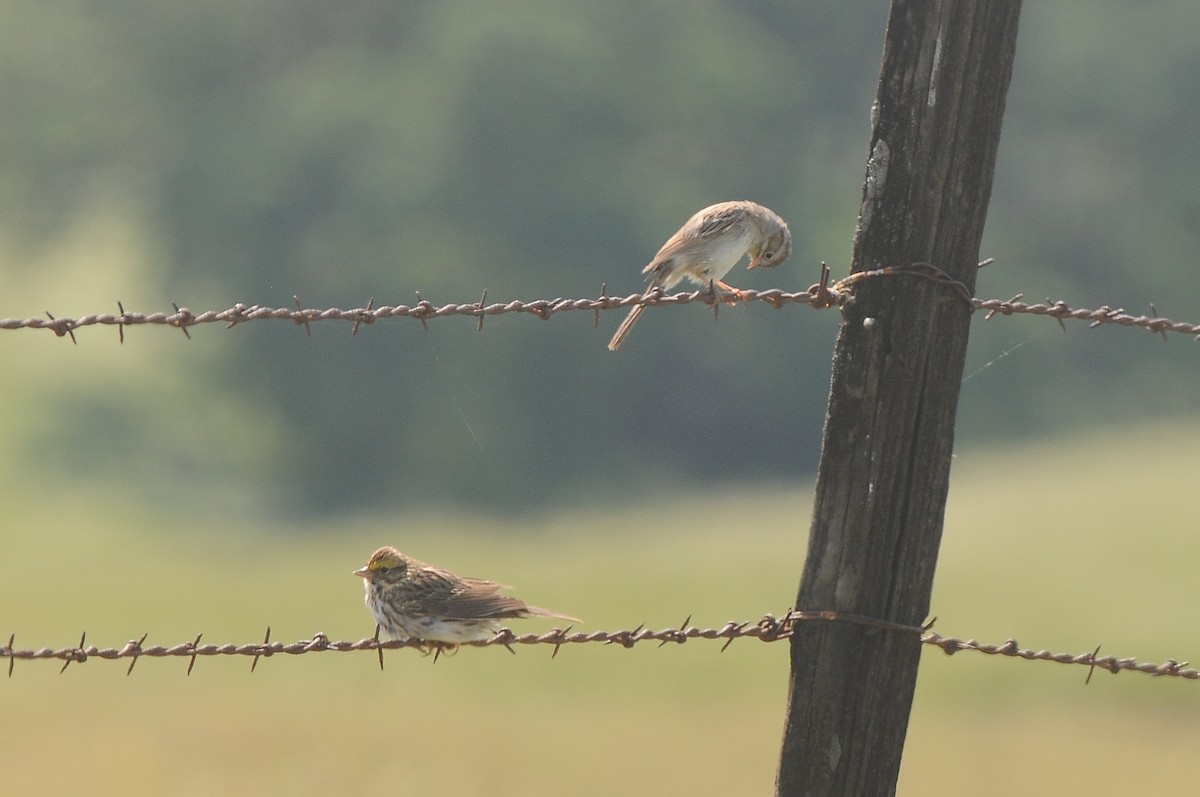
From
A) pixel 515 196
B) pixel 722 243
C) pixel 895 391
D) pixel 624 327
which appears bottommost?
pixel 895 391

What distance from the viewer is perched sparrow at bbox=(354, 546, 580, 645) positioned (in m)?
6.94

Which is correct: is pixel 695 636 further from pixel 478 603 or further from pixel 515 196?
pixel 515 196

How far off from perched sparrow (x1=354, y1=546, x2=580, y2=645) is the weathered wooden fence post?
7.64 ft

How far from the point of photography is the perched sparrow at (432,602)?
6.94 metres

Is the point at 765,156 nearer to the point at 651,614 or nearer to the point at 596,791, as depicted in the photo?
the point at 651,614

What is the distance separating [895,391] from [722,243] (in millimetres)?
3945

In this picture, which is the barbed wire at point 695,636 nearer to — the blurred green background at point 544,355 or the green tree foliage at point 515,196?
the blurred green background at point 544,355

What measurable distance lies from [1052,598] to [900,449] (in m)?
28.5

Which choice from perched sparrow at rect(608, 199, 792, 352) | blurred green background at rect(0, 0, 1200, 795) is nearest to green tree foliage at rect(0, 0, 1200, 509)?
blurred green background at rect(0, 0, 1200, 795)

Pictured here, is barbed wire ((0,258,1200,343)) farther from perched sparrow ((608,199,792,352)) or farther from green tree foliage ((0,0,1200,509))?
green tree foliage ((0,0,1200,509))

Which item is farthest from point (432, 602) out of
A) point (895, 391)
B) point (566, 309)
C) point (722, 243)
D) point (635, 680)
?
point (635, 680)

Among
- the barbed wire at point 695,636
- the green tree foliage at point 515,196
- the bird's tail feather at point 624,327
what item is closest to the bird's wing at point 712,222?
the bird's tail feather at point 624,327

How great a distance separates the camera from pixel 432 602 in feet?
22.9

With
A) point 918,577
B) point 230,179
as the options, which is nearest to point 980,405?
point 230,179
